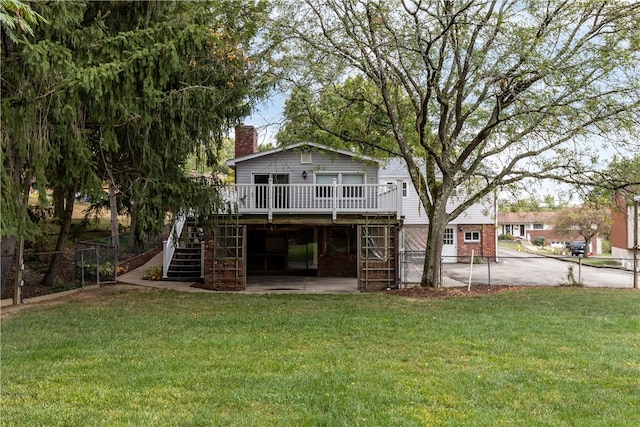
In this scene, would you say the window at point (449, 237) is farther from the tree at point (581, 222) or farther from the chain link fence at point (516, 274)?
the tree at point (581, 222)

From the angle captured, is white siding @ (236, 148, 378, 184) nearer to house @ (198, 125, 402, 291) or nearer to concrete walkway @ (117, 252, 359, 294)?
house @ (198, 125, 402, 291)

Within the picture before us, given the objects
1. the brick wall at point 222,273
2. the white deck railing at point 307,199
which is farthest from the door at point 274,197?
the brick wall at point 222,273

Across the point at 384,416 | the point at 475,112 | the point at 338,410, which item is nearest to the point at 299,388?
the point at 338,410

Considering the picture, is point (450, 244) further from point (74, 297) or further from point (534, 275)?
point (74, 297)

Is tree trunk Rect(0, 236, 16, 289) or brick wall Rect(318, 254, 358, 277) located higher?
tree trunk Rect(0, 236, 16, 289)

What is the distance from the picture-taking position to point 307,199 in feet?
47.2

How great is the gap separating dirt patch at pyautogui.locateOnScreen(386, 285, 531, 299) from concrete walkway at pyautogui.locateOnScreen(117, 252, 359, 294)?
1.76 m

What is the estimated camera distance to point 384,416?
3.86m

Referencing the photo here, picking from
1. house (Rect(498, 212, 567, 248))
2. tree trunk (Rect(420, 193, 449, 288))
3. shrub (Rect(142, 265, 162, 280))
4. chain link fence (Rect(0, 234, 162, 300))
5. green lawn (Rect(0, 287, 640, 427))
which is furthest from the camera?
house (Rect(498, 212, 567, 248))

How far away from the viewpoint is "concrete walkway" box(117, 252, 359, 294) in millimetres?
13545

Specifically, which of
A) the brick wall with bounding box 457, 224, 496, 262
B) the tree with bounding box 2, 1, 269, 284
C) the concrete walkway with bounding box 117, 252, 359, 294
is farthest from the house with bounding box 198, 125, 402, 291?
the brick wall with bounding box 457, 224, 496, 262

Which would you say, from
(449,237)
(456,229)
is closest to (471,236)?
(456,229)

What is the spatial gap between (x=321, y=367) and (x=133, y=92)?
6.39 meters

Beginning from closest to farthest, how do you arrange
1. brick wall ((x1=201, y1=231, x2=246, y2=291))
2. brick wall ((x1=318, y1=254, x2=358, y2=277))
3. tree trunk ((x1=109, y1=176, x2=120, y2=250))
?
tree trunk ((x1=109, y1=176, x2=120, y2=250))
brick wall ((x1=201, y1=231, x2=246, y2=291))
brick wall ((x1=318, y1=254, x2=358, y2=277))
